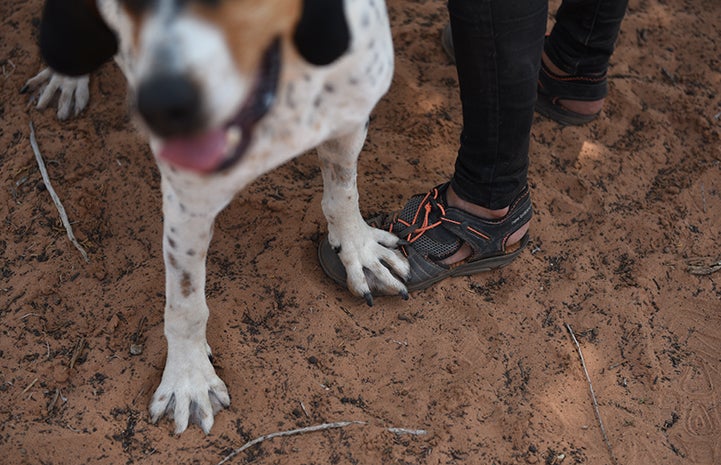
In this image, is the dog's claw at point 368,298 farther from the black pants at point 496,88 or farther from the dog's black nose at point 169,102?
the dog's black nose at point 169,102

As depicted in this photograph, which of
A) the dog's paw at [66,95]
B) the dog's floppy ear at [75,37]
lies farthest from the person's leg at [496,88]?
the dog's paw at [66,95]

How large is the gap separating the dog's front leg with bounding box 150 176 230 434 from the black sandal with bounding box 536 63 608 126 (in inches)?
85.0

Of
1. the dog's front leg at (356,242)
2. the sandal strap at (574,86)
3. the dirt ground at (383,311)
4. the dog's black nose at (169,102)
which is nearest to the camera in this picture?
the dog's black nose at (169,102)

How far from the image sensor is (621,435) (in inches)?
113

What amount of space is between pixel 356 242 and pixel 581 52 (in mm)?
1521

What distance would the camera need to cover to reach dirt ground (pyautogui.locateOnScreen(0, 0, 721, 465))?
2771 millimetres

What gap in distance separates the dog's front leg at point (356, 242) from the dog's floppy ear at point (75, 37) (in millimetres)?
1033

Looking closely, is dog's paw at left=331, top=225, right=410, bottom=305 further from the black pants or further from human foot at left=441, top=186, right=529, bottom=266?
the black pants

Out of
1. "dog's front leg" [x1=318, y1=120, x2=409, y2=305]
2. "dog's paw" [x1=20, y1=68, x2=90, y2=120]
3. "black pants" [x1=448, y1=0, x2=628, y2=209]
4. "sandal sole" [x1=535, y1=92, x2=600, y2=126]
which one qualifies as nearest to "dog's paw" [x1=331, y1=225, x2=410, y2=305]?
"dog's front leg" [x1=318, y1=120, x2=409, y2=305]

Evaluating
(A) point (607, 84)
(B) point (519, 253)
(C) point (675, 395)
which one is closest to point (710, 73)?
(A) point (607, 84)

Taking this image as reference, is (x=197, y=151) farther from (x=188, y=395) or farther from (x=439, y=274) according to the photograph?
(x=439, y=274)

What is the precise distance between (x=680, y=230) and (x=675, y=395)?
897 millimetres

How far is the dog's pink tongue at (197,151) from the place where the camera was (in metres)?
1.74

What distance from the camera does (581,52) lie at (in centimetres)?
373
